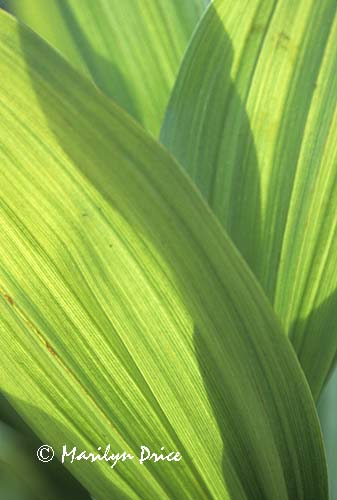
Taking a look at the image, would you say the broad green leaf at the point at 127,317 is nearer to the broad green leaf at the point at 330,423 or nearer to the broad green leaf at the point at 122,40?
the broad green leaf at the point at 330,423

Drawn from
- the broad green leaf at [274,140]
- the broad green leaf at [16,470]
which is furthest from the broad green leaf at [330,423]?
the broad green leaf at [16,470]

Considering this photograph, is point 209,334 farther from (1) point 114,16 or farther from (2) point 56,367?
(1) point 114,16

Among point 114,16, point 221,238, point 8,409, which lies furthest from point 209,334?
point 114,16

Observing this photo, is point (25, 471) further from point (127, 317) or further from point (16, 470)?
point (127, 317)

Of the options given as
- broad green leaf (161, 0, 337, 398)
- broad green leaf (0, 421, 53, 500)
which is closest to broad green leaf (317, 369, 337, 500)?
broad green leaf (161, 0, 337, 398)

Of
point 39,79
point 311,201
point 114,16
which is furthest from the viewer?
point 114,16

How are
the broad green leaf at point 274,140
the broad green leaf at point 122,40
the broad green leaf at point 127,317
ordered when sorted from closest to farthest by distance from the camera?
the broad green leaf at point 127,317, the broad green leaf at point 274,140, the broad green leaf at point 122,40

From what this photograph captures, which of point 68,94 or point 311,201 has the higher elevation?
point 68,94
